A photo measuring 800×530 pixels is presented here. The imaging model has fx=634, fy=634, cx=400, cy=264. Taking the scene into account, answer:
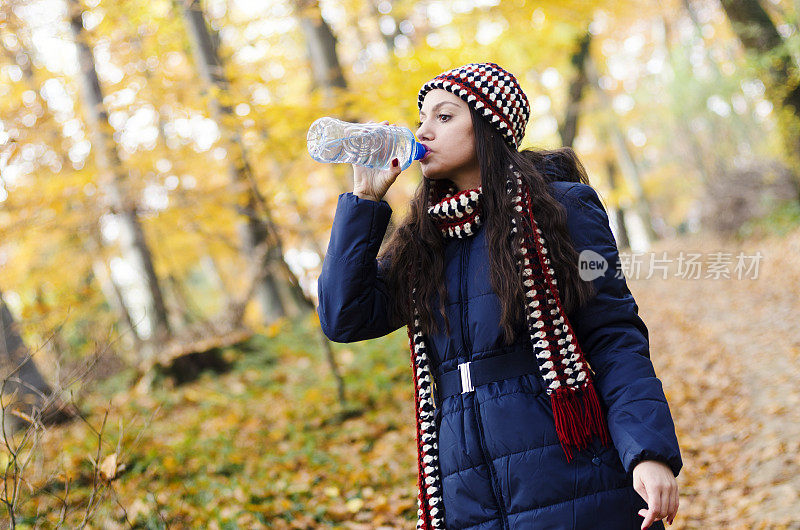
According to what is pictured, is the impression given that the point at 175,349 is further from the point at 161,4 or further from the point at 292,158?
the point at 161,4

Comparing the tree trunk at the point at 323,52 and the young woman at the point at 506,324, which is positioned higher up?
the tree trunk at the point at 323,52

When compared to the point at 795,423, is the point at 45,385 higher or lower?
higher

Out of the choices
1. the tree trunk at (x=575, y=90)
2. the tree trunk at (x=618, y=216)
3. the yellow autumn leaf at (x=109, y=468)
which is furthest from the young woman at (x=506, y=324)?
the tree trunk at (x=618, y=216)

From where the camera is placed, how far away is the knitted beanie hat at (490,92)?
80.8 inches

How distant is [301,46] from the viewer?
15.9 metres

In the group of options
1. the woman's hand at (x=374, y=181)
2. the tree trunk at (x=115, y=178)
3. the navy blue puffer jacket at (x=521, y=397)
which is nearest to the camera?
the navy blue puffer jacket at (x=521, y=397)

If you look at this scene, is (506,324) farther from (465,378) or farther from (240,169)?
(240,169)

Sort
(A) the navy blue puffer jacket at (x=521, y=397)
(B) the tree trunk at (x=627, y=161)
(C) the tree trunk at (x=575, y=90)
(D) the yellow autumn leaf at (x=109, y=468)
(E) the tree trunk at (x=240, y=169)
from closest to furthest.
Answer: (A) the navy blue puffer jacket at (x=521, y=397)
(D) the yellow autumn leaf at (x=109, y=468)
(E) the tree trunk at (x=240, y=169)
(C) the tree trunk at (x=575, y=90)
(B) the tree trunk at (x=627, y=161)

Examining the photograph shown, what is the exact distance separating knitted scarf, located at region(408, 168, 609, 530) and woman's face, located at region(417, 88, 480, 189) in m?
0.11

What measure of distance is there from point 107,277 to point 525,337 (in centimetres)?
1284

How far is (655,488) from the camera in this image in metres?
1.63

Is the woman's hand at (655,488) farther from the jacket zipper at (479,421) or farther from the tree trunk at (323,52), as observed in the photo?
the tree trunk at (323,52)

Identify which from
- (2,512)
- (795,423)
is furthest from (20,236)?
(795,423)

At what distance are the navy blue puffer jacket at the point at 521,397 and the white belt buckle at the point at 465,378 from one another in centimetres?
2
